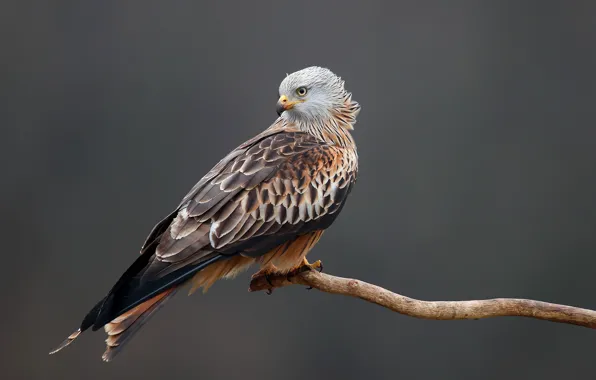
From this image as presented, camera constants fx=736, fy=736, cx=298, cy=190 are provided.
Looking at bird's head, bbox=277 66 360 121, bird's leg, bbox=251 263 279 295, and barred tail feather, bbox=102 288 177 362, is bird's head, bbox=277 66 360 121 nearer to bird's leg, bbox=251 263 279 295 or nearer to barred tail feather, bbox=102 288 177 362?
bird's leg, bbox=251 263 279 295

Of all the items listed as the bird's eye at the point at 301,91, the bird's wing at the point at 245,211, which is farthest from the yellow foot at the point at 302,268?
the bird's eye at the point at 301,91

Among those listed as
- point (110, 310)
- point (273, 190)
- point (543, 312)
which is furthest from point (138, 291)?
point (543, 312)

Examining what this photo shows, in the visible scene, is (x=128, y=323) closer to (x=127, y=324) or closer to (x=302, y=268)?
(x=127, y=324)

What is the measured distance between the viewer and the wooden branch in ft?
9.03

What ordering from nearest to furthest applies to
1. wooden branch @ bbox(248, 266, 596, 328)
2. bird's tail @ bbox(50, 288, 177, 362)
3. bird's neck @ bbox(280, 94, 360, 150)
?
1. bird's tail @ bbox(50, 288, 177, 362)
2. wooden branch @ bbox(248, 266, 596, 328)
3. bird's neck @ bbox(280, 94, 360, 150)

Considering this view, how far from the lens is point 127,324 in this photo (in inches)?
105

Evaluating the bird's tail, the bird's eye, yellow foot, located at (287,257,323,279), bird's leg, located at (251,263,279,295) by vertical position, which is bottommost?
the bird's tail

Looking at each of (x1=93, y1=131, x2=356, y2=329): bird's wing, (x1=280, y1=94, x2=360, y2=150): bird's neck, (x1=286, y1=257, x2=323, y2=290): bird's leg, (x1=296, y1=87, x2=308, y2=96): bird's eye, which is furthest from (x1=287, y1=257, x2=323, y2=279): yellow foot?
(x1=296, y1=87, x2=308, y2=96): bird's eye

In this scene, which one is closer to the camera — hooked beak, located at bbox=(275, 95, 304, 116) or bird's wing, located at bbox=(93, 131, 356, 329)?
bird's wing, located at bbox=(93, 131, 356, 329)

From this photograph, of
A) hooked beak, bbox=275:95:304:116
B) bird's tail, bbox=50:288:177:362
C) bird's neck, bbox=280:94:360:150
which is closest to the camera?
bird's tail, bbox=50:288:177:362

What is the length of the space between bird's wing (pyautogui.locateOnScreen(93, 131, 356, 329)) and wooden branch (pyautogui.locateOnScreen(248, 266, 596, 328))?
0.88ft

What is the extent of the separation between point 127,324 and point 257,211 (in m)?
0.65

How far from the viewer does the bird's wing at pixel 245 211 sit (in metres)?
2.67

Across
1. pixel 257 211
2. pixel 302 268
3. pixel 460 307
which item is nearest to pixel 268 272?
pixel 302 268
